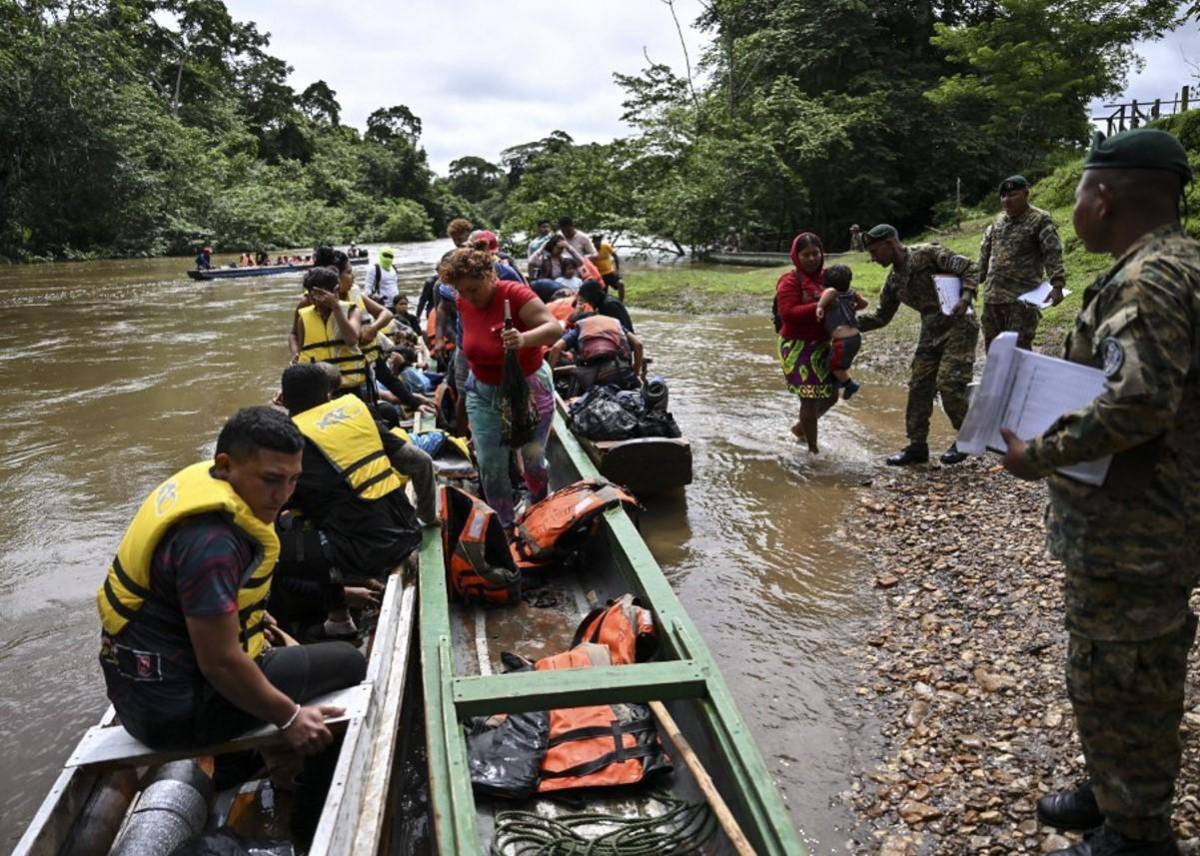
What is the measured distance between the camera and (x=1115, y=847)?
6.98 feet

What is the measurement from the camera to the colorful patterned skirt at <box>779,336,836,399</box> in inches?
241

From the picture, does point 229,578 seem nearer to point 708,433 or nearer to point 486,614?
point 486,614

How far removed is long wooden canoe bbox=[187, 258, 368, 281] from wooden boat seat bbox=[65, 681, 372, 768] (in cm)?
2409

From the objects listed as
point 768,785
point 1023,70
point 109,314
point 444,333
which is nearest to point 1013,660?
point 768,785

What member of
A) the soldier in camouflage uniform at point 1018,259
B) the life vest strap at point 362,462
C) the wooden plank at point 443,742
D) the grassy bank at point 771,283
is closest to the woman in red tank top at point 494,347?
the life vest strap at point 362,462

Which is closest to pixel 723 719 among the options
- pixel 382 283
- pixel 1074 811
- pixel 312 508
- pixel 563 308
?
pixel 1074 811

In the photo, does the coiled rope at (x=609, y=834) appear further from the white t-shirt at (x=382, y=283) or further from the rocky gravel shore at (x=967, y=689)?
the white t-shirt at (x=382, y=283)

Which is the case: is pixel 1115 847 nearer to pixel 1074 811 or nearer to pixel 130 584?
pixel 1074 811

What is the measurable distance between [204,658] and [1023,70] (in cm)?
2375

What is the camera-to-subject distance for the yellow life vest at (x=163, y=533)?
2186 mm

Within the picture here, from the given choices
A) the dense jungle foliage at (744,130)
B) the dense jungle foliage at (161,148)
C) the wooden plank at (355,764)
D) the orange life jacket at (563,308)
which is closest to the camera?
the wooden plank at (355,764)

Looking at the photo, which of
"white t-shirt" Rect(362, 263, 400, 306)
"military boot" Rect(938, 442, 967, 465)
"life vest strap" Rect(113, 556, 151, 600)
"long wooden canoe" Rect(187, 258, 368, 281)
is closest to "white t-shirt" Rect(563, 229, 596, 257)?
"white t-shirt" Rect(362, 263, 400, 306)

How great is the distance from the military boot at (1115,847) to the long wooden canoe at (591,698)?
31.0 inches

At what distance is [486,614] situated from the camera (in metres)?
4.28
